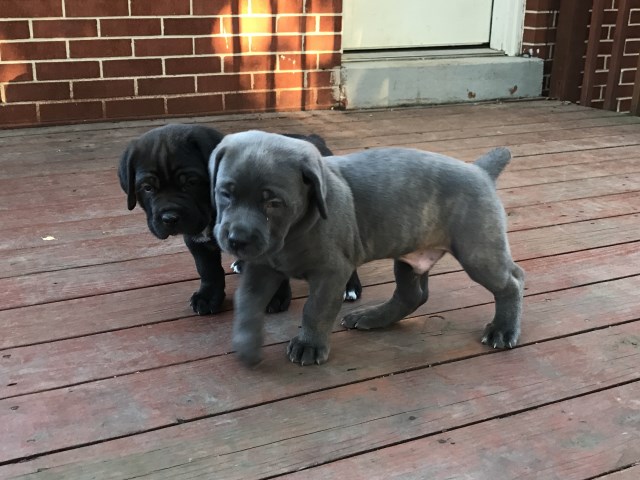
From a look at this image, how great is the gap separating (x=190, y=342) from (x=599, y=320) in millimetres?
1281

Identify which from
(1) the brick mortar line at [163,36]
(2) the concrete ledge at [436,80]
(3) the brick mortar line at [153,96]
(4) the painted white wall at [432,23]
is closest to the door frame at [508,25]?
(4) the painted white wall at [432,23]

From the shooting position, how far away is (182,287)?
98.6 inches

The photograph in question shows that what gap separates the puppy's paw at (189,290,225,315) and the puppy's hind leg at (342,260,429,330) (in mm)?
411

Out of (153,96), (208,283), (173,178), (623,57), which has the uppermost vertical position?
(623,57)

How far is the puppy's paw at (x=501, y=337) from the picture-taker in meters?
2.11

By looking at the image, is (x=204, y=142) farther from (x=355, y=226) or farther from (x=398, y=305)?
(x=398, y=305)

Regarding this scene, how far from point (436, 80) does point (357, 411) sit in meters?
4.04

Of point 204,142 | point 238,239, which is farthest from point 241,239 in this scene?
point 204,142

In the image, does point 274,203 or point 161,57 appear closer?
point 274,203

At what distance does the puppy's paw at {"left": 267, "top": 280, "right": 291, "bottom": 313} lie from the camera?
92.4 inches

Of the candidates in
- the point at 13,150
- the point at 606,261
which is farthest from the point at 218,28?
the point at 606,261

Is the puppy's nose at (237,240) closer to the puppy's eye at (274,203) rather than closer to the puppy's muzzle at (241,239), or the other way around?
the puppy's muzzle at (241,239)

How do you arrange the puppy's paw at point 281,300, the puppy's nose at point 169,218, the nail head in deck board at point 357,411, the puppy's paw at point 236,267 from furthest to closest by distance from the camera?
the puppy's paw at point 236,267
the puppy's paw at point 281,300
the puppy's nose at point 169,218
the nail head in deck board at point 357,411

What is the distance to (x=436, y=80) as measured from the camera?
17.7ft
